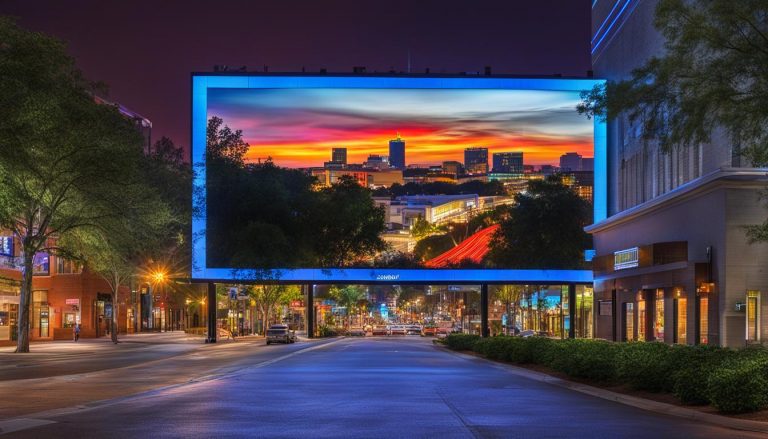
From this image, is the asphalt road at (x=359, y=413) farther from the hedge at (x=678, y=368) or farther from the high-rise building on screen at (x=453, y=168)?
the high-rise building on screen at (x=453, y=168)

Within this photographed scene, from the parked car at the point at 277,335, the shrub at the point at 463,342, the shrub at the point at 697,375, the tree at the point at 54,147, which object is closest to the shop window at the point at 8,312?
the tree at the point at 54,147

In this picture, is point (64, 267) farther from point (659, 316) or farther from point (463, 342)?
point (659, 316)

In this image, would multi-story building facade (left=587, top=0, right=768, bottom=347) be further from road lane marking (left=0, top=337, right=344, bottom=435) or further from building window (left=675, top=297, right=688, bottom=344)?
road lane marking (left=0, top=337, right=344, bottom=435)

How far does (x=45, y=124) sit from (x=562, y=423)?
28.7m

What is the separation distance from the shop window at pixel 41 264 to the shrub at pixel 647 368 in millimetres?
58509

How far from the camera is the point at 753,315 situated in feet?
129

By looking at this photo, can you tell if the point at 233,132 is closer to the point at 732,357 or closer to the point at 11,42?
the point at 11,42

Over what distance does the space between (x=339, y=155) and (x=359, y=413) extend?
215ft

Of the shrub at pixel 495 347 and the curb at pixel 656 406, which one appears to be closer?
the curb at pixel 656 406

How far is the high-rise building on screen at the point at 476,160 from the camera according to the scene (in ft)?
270

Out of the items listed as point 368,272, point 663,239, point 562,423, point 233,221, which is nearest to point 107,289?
point 233,221

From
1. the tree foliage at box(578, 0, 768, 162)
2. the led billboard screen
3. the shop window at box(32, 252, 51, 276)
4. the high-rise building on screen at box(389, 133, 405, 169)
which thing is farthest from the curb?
the shop window at box(32, 252, 51, 276)

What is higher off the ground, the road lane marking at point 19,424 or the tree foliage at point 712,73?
the tree foliage at point 712,73

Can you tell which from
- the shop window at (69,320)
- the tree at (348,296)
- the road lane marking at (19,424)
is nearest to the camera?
the road lane marking at (19,424)
